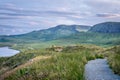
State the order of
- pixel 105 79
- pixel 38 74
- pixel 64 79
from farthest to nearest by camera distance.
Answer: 1. pixel 38 74
2. pixel 105 79
3. pixel 64 79

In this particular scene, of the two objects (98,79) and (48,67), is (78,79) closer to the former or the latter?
(98,79)

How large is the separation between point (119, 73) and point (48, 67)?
540 cm

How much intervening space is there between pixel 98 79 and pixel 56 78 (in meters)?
2.78

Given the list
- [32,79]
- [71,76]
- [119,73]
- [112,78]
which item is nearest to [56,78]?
[71,76]

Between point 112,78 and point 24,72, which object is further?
point 24,72

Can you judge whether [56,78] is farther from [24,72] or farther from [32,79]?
[24,72]

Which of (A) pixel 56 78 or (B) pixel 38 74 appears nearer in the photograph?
(A) pixel 56 78

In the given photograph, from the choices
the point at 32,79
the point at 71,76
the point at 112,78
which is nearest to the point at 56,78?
the point at 71,76

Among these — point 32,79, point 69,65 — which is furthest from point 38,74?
point 69,65

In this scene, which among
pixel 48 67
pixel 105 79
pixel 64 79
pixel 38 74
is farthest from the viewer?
pixel 48 67

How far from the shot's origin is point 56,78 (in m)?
18.5

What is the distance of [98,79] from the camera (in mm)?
19016

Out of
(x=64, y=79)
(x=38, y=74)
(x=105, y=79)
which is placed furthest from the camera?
(x=38, y=74)

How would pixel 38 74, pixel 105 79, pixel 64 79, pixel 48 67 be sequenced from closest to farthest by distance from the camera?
pixel 64 79 → pixel 105 79 → pixel 38 74 → pixel 48 67
